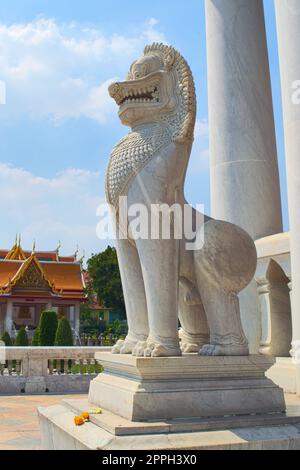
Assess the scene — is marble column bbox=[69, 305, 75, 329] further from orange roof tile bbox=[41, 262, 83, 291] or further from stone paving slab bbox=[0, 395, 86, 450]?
stone paving slab bbox=[0, 395, 86, 450]

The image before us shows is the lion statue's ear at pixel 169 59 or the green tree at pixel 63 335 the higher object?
the lion statue's ear at pixel 169 59

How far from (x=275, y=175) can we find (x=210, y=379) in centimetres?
575

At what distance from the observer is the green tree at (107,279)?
2362 inches

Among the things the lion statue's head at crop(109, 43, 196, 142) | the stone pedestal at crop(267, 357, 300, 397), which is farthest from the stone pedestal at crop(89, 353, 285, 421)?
the stone pedestal at crop(267, 357, 300, 397)

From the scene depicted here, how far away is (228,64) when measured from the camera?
956 cm

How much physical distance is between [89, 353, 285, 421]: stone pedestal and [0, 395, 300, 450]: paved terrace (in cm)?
55

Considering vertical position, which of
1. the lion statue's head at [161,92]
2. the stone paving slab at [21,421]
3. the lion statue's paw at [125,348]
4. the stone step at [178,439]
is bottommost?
the stone paving slab at [21,421]

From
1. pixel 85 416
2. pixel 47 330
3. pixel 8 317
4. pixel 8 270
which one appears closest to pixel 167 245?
pixel 85 416

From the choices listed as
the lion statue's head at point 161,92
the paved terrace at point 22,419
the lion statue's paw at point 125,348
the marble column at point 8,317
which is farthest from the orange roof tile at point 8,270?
the lion statue's head at point 161,92

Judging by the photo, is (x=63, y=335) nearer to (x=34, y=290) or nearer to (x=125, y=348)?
(x=125, y=348)

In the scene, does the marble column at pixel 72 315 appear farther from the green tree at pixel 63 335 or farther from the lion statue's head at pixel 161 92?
the lion statue's head at pixel 161 92

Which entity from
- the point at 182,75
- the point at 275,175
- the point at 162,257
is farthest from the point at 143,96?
the point at 275,175

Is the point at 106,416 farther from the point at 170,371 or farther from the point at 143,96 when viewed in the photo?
the point at 143,96

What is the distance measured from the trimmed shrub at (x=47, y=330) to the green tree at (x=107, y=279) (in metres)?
36.0
